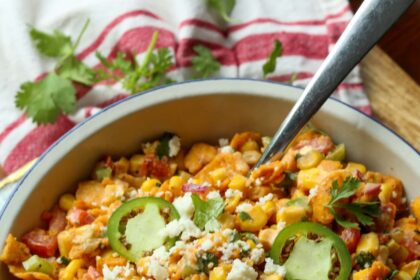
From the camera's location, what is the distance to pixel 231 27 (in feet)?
10.3

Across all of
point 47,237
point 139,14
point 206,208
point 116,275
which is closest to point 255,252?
point 206,208

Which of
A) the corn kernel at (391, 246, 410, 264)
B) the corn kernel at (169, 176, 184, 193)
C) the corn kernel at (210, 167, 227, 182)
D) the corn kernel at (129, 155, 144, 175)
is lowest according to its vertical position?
the corn kernel at (129, 155, 144, 175)

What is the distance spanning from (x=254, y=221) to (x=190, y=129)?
1.83 ft

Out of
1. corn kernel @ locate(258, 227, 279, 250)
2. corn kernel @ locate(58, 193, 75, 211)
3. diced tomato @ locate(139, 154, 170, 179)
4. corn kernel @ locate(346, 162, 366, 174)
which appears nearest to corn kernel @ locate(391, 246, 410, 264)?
corn kernel @ locate(346, 162, 366, 174)

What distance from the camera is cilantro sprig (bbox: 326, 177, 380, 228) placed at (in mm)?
2131

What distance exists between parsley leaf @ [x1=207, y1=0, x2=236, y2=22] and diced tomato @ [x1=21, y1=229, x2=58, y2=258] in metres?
1.32

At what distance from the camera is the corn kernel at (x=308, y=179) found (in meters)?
2.25

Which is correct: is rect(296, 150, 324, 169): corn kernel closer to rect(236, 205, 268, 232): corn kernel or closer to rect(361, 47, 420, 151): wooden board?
rect(236, 205, 268, 232): corn kernel

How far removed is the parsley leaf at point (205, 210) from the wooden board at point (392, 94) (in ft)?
3.30

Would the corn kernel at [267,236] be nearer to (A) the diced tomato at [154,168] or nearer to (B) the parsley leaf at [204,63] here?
(A) the diced tomato at [154,168]

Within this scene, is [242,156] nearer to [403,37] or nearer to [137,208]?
[137,208]

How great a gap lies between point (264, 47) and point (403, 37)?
67cm

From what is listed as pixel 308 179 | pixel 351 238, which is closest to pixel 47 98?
pixel 308 179

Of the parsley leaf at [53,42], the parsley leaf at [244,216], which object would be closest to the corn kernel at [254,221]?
the parsley leaf at [244,216]
